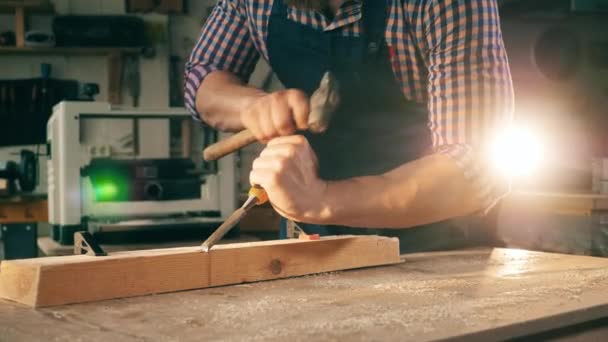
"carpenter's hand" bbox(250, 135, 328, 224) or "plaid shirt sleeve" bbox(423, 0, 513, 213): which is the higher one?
"plaid shirt sleeve" bbox(423, 0, 513, 213)

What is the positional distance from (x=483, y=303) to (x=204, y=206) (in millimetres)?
1717

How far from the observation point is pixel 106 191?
2.43 m

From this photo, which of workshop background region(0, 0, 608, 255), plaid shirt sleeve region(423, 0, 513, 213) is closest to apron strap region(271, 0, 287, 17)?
plaid shirt sleeve region(423, 0, 513, 213)

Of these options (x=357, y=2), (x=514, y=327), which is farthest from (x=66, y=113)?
(x=514, y=327)

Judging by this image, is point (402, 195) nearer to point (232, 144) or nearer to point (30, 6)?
point (232, 144)

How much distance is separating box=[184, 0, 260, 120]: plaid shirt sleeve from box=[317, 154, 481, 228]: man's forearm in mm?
596

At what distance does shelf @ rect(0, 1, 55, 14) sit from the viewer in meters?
4.06

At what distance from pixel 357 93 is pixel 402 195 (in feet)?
1.12

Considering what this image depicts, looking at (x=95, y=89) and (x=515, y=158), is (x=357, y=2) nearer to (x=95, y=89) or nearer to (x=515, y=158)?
(x=95, y=89)

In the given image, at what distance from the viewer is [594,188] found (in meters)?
3.25

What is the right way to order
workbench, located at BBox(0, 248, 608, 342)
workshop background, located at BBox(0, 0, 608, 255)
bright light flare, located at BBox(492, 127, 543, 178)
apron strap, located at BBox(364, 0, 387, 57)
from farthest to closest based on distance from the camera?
bright light flare, located at BBox(492, 127, 543, 178) → workshop background, located at BBox(0, 0, 608, 255) → apron strap, located at BBox(364, 0, 387, 57) → workbench, located at BBox(0, 248, 608, 342)

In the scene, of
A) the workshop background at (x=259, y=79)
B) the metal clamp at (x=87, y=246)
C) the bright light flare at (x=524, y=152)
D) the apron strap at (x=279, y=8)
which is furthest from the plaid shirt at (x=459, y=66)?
the bright light flare at (x=524, y=152)

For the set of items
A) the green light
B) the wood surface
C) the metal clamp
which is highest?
the metal clamp

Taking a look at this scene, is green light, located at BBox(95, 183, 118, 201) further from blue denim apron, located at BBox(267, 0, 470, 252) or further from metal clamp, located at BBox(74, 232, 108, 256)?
metal clamp, located at BBox(74, 232, 108, 256)
